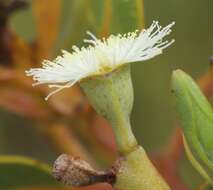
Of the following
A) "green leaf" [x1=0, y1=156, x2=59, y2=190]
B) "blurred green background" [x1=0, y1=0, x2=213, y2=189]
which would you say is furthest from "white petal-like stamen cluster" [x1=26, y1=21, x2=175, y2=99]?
"blurred green background" [x1=0, y1=0, x2=213, y2=189]

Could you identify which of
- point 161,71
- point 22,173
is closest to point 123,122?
point 22,173

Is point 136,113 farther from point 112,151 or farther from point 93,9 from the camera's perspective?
point 93,9

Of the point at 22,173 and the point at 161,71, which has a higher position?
the point at 161,71

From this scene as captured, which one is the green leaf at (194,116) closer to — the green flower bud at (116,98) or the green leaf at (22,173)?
the green flower bud at (116,98)

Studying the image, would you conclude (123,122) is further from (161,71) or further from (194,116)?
(161,71)

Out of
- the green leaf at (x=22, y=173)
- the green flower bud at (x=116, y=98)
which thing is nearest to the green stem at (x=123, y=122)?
the green flower bud at (x=116, y=98)

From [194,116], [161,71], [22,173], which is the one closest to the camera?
[194,116]

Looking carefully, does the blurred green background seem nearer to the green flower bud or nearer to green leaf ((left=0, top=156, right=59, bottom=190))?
green leaf ((left=0, top=156, right=59, bottom=190))
